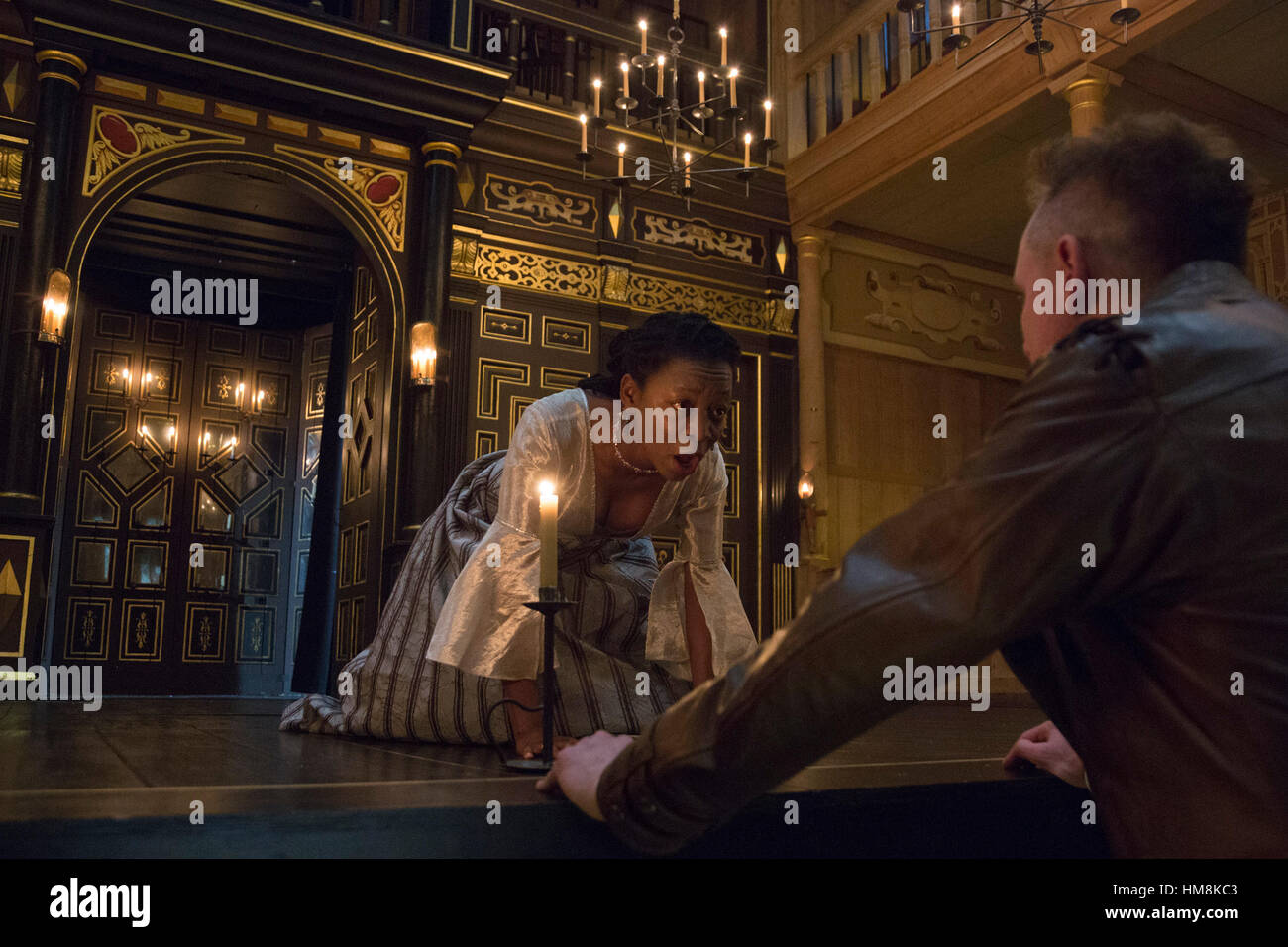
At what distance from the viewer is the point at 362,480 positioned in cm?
639

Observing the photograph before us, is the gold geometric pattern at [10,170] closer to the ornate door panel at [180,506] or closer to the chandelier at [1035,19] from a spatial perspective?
the ornate door panel at [180,506]

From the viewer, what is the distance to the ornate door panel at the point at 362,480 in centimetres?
599

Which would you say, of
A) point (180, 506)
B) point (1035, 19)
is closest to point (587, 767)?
point (1035, 19)

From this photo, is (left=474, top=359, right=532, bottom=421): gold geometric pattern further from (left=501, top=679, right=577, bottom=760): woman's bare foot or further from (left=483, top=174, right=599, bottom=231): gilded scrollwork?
(left=501, top=679, right=577, bottom=760): woman's bare foot

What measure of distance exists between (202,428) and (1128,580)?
784 cm

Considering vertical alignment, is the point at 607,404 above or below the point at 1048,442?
above

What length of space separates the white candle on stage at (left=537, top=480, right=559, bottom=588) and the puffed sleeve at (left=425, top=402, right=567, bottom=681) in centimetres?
27

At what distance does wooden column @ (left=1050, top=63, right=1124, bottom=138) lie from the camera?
5191mm

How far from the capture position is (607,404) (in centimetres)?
231

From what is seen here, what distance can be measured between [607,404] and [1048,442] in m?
1.59

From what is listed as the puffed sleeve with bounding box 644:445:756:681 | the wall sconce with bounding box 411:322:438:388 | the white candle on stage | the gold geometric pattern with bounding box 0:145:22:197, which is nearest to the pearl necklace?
the puffed sleeve with bounding box 644:445:756:681

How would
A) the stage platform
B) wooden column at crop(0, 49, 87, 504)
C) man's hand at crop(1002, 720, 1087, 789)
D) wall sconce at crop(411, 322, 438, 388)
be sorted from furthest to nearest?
1. wall sconce at crop(411, 322, 438, 388)
2. wooden column at crop(0, 49, 87, 504)
3. man's hand at crop(1002, 720, 1087, 789)
4. the stage platform
